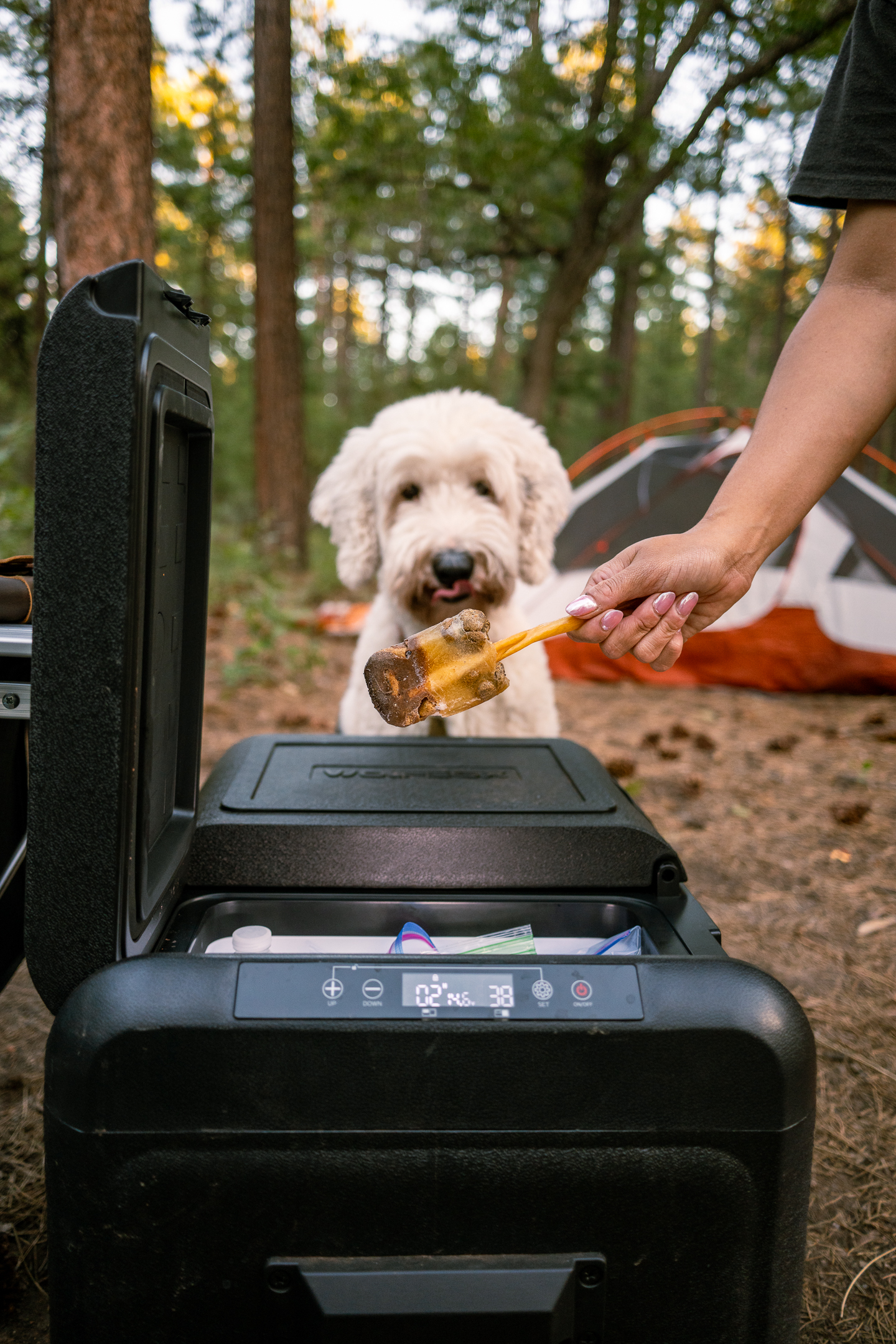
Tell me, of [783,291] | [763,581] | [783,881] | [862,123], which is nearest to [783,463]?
[862,123]

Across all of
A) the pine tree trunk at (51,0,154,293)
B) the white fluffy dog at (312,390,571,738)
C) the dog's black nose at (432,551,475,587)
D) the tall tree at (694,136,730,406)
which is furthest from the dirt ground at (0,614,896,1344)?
the tall tree at (694,136,730,406)

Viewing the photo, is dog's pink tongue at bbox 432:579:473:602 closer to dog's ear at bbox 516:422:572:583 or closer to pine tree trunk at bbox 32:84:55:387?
dog's ear at bbox 516:422:572:583

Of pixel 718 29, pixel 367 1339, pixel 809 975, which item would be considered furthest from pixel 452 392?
pixel 718 29

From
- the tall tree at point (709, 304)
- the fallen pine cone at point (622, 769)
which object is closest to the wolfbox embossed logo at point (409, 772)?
the fallen pine cone at point (622, 769)

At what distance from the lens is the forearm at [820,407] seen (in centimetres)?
113

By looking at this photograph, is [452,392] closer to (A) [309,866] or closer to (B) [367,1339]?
(A) [309,866]

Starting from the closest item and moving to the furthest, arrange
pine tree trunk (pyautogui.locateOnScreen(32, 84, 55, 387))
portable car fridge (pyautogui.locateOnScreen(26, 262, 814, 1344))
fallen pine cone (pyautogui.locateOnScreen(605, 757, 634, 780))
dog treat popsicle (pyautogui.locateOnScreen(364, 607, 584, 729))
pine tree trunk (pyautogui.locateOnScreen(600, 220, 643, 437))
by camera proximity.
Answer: portable car fridge (pyautogui.locateOnScreen(26, 262, 814, 1344)) < dog treat popsicle (pyautogui.locateOnScreen(364, 607, 584, 729)) < fallen pine cone (pyautogui.locateOnScreen(605, 757, 634, 780)) < pine tree trunk (pyautogui.locateOnScreen(32, 84, 55, 387)) < pine tree trunk (pyautogui.locateOnScreen(600, 220, 643, 437))

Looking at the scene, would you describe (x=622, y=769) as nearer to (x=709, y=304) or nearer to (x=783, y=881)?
(x=783, y=881)

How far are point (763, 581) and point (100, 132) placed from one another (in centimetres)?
429

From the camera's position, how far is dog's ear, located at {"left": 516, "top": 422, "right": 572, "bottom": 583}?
8.27 feet

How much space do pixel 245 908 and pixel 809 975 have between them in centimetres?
177

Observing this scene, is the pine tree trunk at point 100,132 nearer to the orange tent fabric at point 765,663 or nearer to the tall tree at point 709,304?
the orange tent fabric at point 765,663

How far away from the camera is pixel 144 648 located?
0.80 meters

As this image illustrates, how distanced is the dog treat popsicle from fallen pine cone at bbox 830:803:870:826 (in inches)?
104
